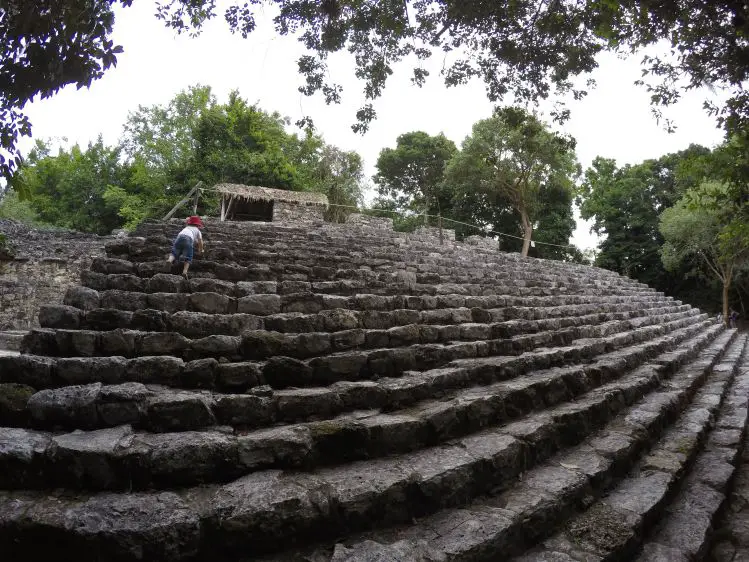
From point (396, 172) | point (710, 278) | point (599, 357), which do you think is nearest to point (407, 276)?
point (599, 357)

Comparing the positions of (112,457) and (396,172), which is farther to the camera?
(396,172)

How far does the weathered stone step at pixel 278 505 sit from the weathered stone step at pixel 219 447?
64 millimetres

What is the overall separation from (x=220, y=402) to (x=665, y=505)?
2.23 metres

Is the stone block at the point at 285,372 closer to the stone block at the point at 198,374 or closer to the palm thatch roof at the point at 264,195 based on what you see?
the stone block at the point at 198,374

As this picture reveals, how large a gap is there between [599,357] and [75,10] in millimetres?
4763

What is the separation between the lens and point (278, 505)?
4.59 feet

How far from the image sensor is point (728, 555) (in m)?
1.80

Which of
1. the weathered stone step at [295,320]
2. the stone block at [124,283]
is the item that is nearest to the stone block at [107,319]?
the weathered stone step at [295,320]

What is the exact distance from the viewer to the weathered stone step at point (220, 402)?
1.74 m

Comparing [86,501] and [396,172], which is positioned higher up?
[396,172]

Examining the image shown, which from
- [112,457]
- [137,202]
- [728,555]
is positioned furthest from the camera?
[137,202]

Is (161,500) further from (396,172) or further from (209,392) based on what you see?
(396,172)

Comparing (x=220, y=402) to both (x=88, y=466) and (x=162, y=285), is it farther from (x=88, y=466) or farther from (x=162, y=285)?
(x=162, y=285)

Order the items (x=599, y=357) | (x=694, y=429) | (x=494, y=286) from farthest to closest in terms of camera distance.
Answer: (x=494, y=286)
(x=599, y=357)
(x=694, y=429)
